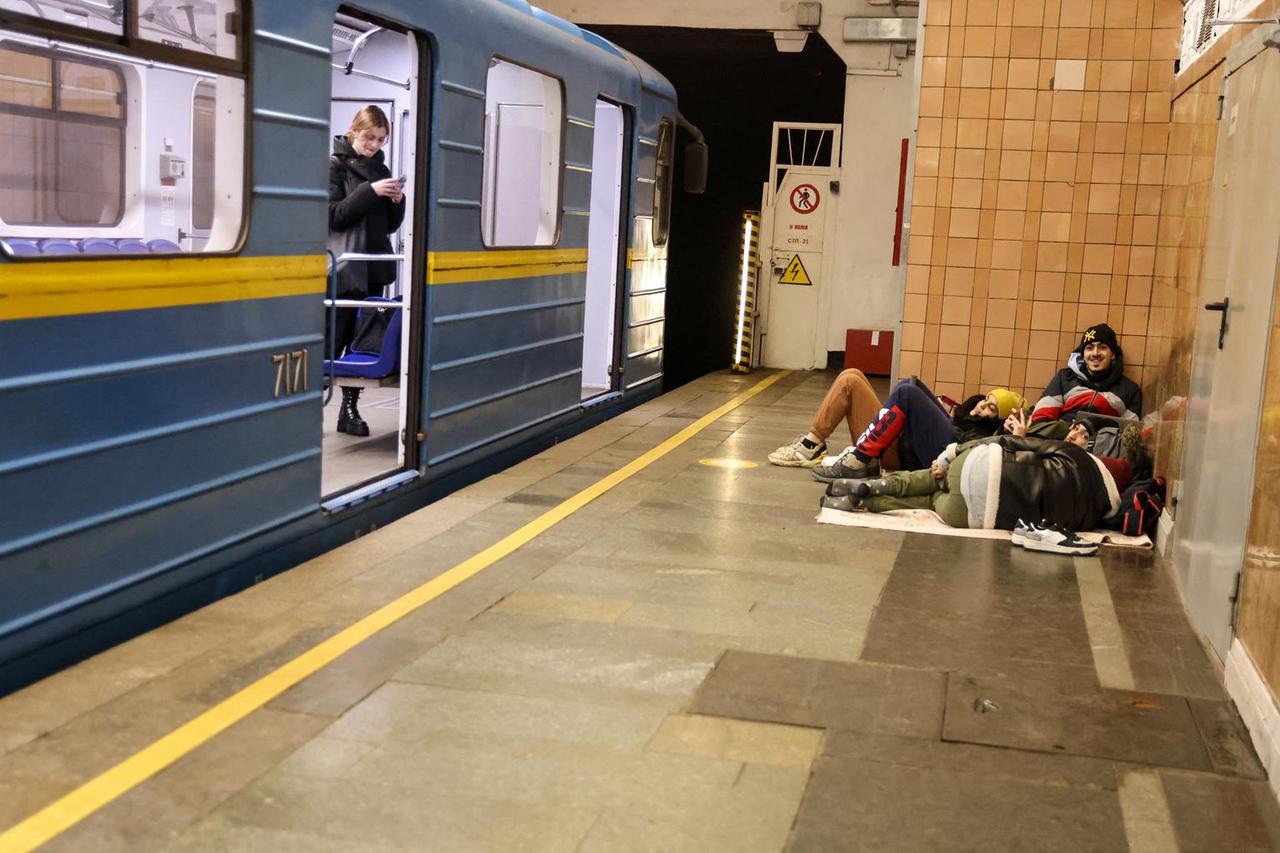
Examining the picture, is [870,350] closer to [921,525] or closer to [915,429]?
[915,429]

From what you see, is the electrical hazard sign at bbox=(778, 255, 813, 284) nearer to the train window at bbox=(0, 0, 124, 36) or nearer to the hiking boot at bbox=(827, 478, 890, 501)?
the hiking boot at bbox=(827, 478, 890, 501)

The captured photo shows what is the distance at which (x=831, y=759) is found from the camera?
12.9ft

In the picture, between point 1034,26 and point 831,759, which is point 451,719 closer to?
point 831,759

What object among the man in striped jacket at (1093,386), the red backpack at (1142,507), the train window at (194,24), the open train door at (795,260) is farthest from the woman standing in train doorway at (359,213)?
the open train door at (795,260)

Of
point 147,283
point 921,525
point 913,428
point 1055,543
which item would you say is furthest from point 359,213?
point 1055,543

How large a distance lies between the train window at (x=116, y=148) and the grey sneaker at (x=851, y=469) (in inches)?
157

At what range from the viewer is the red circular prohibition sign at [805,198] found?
15.2 metres

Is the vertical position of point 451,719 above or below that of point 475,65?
below

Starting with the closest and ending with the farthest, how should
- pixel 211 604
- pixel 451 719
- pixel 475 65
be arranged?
pixel 451 719, pixel 211 604, pixel 475 65

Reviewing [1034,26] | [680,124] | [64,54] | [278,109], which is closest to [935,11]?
[1034,26]

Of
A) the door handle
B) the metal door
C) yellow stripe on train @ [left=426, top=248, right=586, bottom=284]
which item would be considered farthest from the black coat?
the door handle

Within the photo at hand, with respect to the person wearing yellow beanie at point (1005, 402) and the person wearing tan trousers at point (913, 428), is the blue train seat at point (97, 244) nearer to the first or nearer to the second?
the person wearing tan trousers at point (913, 428)

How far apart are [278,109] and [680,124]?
7489 mm

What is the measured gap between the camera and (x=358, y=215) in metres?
8.18
